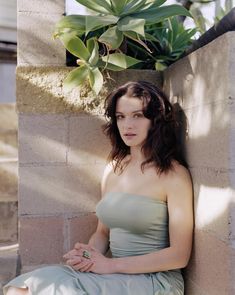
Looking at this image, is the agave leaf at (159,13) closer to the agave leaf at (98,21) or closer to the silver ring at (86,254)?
the agave leaf at (98,21)

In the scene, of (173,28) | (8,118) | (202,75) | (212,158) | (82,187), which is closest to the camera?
(212,158)

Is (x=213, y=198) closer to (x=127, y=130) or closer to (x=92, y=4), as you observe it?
(x=127, y=130)

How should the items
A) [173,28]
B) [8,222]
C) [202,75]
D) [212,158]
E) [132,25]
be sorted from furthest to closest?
[8,222] < [173,28] < [132,25] < [202,75] < [212,158]

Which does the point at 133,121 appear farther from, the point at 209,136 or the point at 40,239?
the point at 40,239

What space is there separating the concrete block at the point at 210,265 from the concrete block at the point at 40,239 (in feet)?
2.13

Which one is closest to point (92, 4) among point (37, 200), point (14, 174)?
point (37, 200)

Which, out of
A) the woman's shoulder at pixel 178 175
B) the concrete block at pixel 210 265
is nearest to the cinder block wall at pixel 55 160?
the woman's shoulder at pixel 178 175

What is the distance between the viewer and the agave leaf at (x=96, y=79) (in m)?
1.98

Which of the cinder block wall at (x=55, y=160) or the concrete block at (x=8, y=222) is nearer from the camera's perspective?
the cinder block wall at (x=55, y=160)

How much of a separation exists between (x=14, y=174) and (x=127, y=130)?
196 cm

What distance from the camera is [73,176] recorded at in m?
2.14

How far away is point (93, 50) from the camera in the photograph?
6.49 feet

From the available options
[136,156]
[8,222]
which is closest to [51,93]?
[136,156]

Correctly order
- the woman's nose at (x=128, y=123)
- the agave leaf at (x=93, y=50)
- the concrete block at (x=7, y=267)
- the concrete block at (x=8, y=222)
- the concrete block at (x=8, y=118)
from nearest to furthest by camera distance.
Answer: the woman's nose at (x=128, y=123) < the agave leaf at (x=93, y=50) < the concrete block at (x=7, y=267) < the concrete block at (x=8, y=222) < the concrete block at (x=8, y=118)
